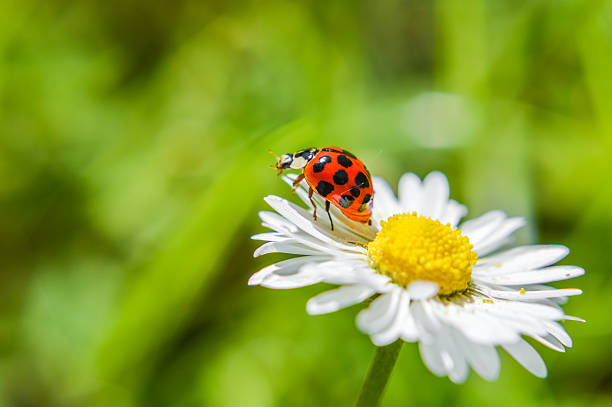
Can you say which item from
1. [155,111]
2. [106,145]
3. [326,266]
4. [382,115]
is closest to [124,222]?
[106,145]

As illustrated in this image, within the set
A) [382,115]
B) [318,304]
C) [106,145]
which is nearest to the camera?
[318,304]

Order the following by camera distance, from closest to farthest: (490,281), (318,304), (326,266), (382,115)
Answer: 1. (318,304)
2. (326,266)
3. (490,281)
4. (382,115)

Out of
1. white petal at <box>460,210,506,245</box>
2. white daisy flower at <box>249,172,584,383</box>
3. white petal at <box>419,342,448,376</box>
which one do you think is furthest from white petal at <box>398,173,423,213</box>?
white petal at <box>419,342,448,376</box>

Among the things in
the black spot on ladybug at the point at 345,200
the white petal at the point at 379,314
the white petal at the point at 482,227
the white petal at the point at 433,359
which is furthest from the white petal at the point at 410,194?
the white petal at the point at 433,359

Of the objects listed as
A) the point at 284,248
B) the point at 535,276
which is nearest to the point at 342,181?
the point at 284,248

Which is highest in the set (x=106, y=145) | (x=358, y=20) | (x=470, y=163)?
(x=358, y=20)

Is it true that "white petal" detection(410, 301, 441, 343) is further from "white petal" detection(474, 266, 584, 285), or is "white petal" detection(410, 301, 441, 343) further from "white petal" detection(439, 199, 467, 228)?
"white petal" detection(439, 199, 467, 228)

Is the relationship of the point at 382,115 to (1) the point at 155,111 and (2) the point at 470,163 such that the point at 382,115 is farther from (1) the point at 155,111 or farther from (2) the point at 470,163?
(1) the point at 155,111
